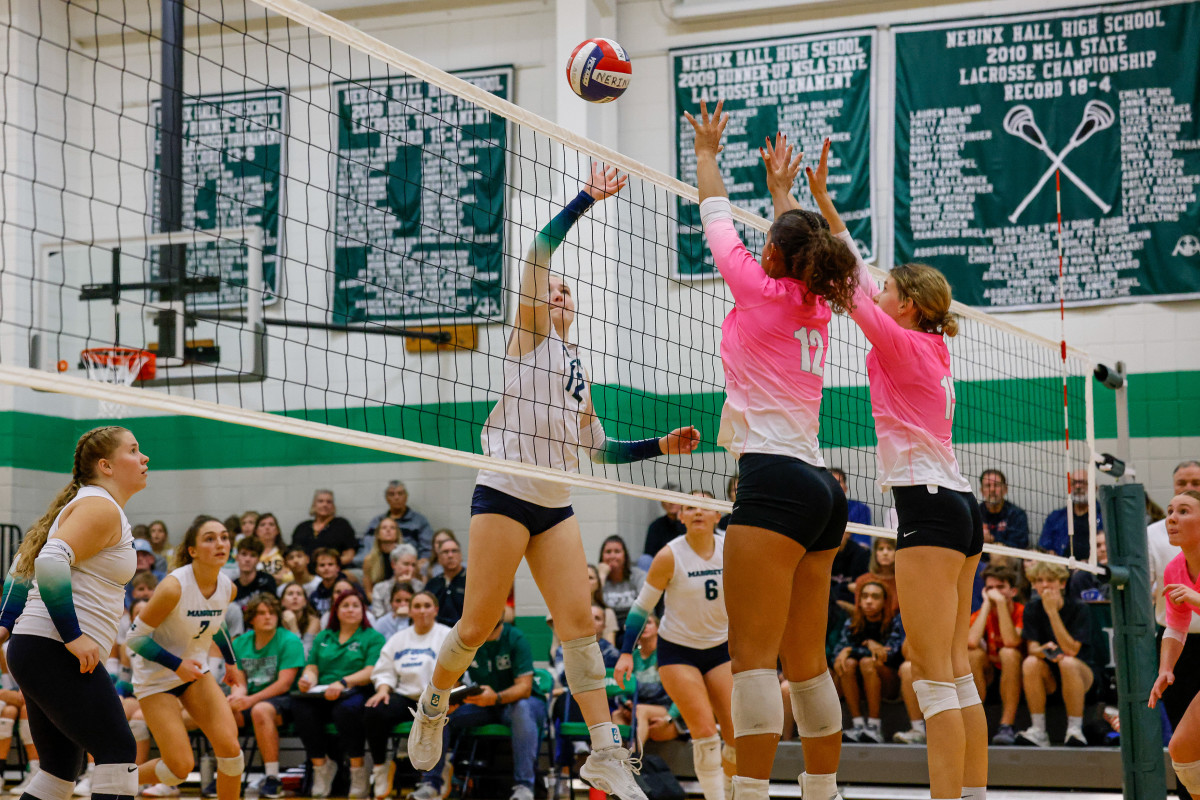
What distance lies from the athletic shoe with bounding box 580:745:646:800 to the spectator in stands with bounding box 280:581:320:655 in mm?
7268

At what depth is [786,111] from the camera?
1364cm

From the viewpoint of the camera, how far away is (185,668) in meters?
7.32

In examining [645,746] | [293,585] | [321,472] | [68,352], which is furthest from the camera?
[321,472]

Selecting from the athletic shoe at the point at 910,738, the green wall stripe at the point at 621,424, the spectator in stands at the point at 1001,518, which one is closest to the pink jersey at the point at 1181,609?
the green wall stripe at the point at 621,424

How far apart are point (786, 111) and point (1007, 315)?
3364 mm

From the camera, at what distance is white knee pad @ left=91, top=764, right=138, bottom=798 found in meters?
5.16

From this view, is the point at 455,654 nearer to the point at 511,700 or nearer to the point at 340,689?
the point at 511,700

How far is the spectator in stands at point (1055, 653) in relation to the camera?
9.80 metres

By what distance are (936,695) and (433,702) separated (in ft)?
7.71

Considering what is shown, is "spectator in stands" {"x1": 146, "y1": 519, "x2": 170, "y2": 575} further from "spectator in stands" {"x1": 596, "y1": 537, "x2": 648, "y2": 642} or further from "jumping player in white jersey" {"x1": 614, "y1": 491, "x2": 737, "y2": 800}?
"jumping player in white jersey" {"x1": 614, "y1": 491, "x2": 737, "y2": 800}

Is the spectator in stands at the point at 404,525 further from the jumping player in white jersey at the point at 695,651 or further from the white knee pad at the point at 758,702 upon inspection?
the white knee pad at the point at 758,702

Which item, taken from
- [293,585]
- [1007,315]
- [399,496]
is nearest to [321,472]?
[399,496]

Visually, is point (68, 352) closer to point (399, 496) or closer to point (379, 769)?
point (399, 496)

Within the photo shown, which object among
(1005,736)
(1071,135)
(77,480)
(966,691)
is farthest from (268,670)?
(1071,135)
